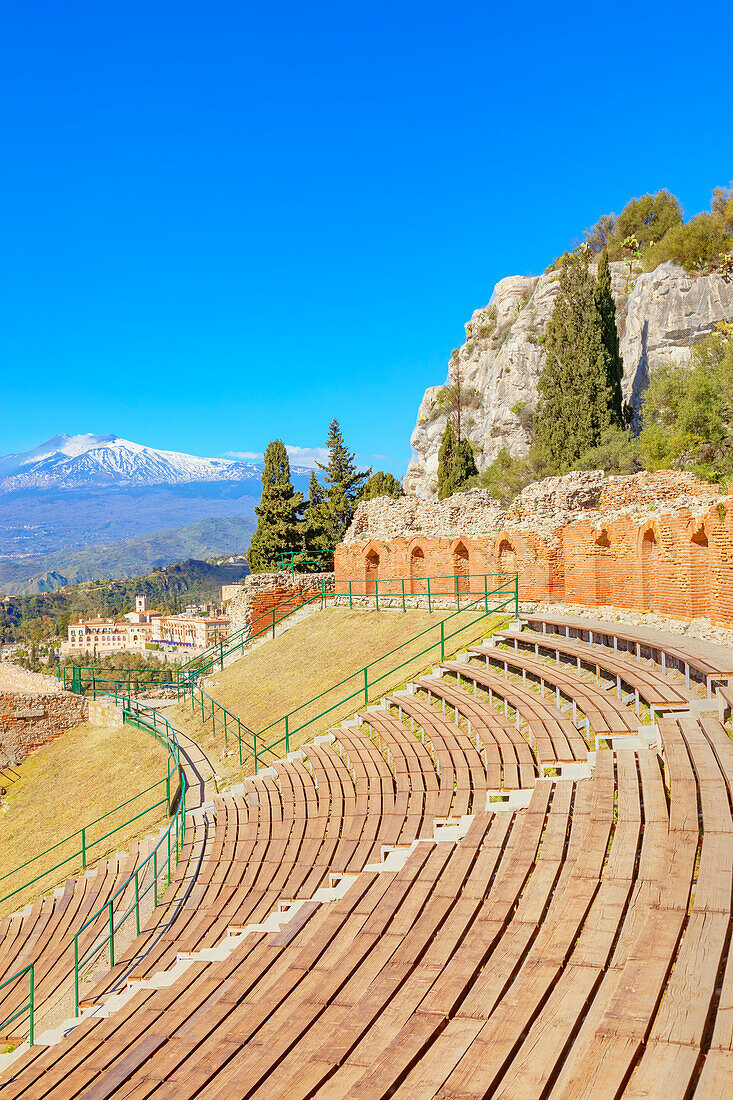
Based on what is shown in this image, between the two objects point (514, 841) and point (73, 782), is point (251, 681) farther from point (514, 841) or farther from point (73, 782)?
point (514, 841)

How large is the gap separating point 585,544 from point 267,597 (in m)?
14.7

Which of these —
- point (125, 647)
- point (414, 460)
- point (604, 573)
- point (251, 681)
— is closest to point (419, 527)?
point (251, 681)

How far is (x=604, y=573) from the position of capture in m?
17.3

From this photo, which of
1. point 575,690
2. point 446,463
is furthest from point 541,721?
point 446,463

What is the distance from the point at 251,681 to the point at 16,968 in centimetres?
1201

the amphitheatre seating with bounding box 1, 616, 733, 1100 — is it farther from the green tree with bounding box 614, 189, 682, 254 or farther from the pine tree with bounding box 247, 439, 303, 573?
the green tree with bounding box 614, 189, 682, 254

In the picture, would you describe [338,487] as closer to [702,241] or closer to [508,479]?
[508,479]

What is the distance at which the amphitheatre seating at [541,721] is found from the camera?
25.2ft

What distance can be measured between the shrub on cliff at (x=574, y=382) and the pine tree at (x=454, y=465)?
4421mm

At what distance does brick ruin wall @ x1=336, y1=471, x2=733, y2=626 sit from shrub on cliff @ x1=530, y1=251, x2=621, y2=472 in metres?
14.5

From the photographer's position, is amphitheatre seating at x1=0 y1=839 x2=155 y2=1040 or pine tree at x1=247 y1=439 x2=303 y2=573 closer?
amphitheatre seating at x1=0 y1=839 x2=155 y2=1040

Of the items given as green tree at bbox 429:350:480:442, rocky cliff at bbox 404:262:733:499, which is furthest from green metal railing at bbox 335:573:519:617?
green tree at bbox 429:350:480:442

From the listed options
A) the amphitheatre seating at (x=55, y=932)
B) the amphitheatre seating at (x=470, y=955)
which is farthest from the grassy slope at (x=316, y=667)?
the amphitheatre seating at (x=470, y=955)

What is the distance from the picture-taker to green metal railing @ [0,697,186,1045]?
8.13 m
